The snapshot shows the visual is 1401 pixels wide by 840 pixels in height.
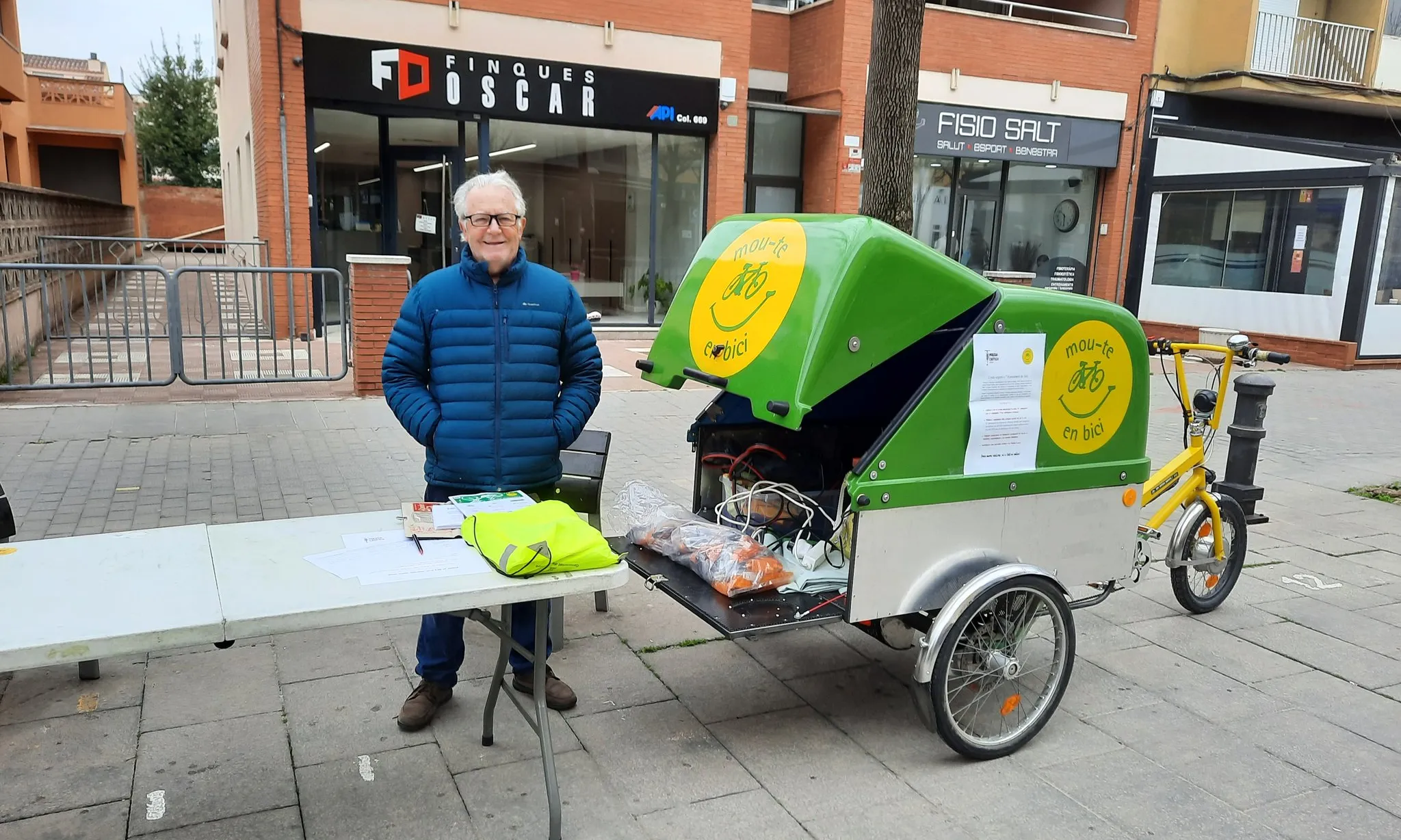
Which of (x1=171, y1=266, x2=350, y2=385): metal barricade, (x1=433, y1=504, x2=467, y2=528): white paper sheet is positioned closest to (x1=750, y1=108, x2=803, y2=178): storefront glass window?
(x1=171, y1=266, x2=350, y2=385): metal barricade

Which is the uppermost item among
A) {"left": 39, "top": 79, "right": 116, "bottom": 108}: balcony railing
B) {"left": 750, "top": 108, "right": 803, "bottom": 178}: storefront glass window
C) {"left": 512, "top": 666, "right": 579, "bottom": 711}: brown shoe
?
→ {"left": 39, "top": 79, "right": 116, "bottom": 108}: balcony railing

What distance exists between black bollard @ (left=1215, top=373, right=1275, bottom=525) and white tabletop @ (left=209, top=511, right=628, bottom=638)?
5.13 metres

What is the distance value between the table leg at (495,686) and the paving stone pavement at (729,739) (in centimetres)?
7

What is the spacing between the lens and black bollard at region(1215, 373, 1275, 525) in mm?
6297

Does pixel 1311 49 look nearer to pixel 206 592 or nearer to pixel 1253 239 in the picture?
→ pixel 1253 239

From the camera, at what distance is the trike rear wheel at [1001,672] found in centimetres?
342

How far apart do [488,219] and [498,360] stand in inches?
19.3

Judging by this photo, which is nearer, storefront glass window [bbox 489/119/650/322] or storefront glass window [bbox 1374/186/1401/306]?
storefront glass window [bbox 489/119/650/322]

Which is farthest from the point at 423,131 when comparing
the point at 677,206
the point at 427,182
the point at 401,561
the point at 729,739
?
the point at 401,561

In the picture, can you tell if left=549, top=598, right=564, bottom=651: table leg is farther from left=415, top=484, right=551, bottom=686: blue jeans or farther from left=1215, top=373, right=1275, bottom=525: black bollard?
left=1215, top=373, right=1275, bottom=525: black bollard

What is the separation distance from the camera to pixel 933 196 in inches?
679

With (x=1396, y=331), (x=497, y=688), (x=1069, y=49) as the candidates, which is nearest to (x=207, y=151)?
(x=1069, y=49)

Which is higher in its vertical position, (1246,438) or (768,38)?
(768,38)

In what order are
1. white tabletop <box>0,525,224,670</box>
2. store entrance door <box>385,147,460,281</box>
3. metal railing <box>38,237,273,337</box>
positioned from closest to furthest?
1. white tabletop <box>0,525,224,670</box>
2. metal railing <box>38,237,273,337</box>
3. store entrance door <box>385,147,460,281</box>
